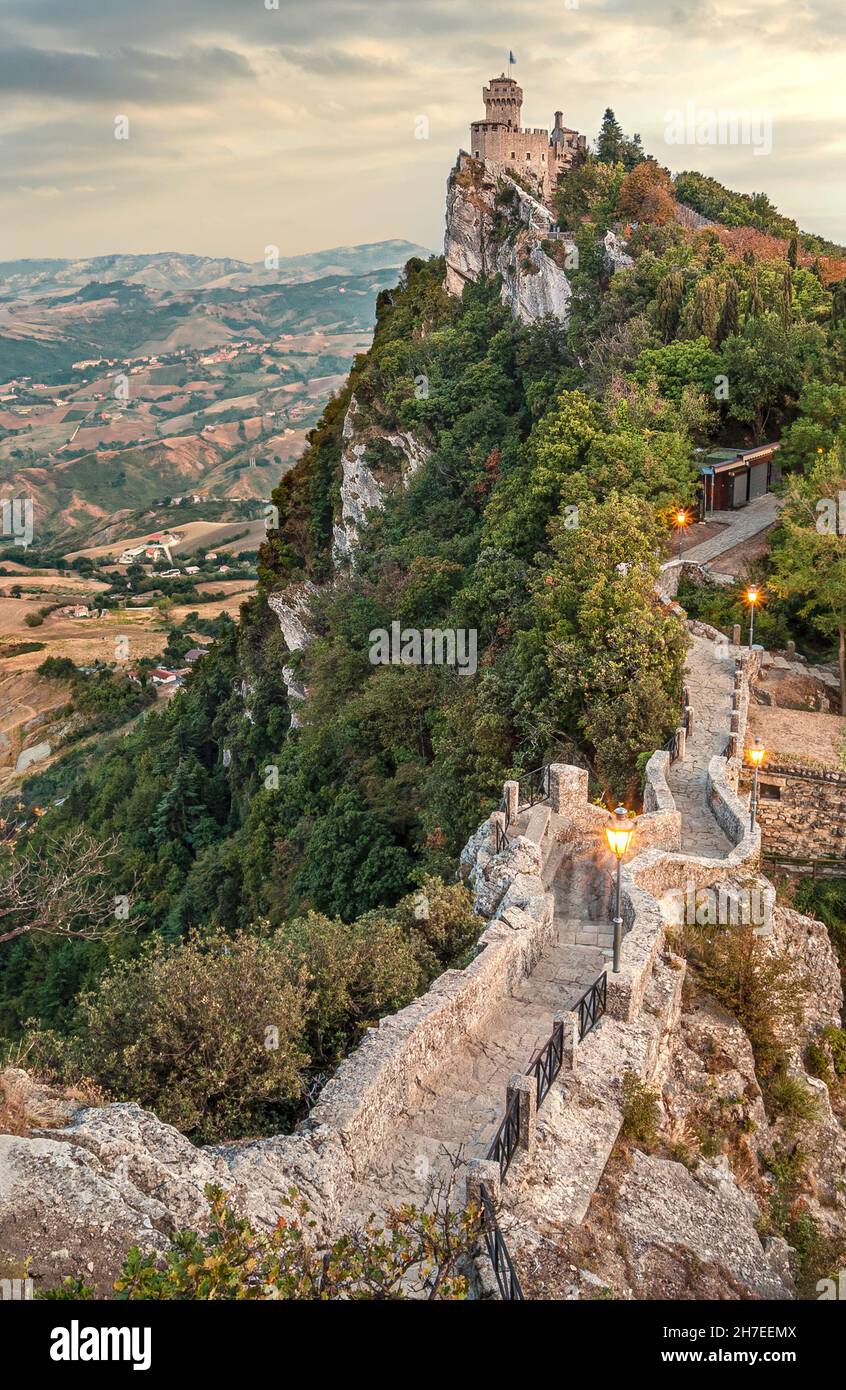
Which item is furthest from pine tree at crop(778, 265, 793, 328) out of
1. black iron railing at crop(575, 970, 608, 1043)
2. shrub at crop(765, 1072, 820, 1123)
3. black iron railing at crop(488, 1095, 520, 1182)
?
black iron railing at crop(488, 1095, 520, 1182)

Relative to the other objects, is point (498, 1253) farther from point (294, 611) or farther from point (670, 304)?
point (294, 611)

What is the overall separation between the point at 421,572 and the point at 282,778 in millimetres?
9285

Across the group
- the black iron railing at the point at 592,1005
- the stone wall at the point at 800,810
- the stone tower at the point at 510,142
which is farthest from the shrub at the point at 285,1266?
the stone tower at the point at 510,142


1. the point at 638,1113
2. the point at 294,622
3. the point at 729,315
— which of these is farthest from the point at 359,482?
the point at 638,1113

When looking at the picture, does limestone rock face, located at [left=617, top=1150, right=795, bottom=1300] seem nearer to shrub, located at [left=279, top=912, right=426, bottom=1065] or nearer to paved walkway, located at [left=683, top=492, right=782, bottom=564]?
shrub, located at [left=279, top=912, right=426, bottom=1065]

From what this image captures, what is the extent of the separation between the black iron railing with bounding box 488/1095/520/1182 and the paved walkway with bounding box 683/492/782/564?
23.9 m

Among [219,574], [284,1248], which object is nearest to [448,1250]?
[284,1248]

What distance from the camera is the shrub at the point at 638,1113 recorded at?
10.2 meters

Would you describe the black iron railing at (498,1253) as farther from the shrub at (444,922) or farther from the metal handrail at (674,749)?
the metal handrail at (674,749)

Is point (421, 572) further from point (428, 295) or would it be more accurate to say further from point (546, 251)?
point (428, 295)

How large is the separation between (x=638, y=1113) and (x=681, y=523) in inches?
898

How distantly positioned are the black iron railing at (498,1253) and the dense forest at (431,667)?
126 inches

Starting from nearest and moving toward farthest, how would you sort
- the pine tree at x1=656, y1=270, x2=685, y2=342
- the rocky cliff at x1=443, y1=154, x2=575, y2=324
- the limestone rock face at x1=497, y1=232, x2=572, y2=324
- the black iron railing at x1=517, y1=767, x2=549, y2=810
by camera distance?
the black iron railing at x1=517, y1=767, x2=549, y2=810, the pine tree at x1=656, y1=270, x2=685, y2=342, the limestone rock face at x1=497, y1=232, x2=572, y2=324, the rocky cliff at x1=443, y1=154, x2=575, y2=324

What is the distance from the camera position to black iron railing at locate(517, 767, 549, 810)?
60.4 feet
